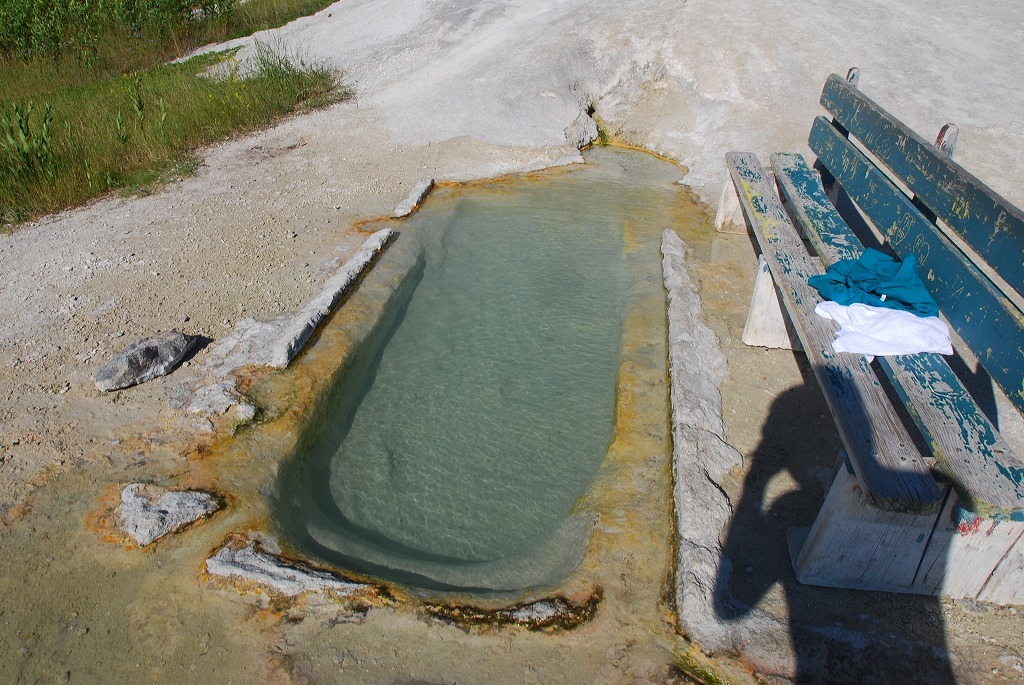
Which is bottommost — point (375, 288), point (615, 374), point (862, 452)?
point (615, 374)

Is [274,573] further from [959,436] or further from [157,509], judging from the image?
[959,436]

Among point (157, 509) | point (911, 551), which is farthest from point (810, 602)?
point (157, 509)

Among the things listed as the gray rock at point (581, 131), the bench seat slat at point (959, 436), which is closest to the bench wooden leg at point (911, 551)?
the bench seat slat at point (959, 436)

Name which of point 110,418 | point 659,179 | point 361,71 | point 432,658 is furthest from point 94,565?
point 361,71

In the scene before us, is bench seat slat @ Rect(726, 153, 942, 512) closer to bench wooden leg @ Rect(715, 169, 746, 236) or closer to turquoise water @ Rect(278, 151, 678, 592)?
turquoise water @ Rect(278, 151, 678, 592)

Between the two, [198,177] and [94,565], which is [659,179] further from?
[94,565]
